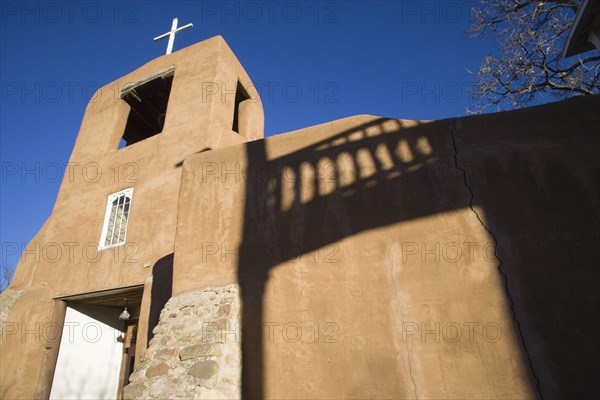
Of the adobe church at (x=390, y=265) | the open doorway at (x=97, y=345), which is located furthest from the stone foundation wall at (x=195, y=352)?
the open doorway at (x=97, y=345)

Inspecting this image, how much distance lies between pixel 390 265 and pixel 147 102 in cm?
1103

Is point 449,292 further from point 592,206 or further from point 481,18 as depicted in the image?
point 481,18

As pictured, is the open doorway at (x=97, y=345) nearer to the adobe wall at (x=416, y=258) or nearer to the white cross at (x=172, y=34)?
the adobe wall at (x=416, y=258)

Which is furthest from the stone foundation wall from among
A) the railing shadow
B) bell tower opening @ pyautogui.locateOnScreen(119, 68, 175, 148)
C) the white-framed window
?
bell tower opening @ pyautogui.locateOnScreen(119, 68, 175, 148)

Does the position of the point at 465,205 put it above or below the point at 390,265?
above

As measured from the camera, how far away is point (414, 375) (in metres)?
3.97

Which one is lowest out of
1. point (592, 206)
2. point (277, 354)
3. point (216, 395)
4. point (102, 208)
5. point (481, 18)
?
point (216, 395)

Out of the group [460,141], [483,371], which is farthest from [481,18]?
[483,371]

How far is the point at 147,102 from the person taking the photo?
12.8 metres

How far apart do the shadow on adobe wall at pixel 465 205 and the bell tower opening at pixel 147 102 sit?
7.41 m

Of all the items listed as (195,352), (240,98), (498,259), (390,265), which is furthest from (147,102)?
(498,259)

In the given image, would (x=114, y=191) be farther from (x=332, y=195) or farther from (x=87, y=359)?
(x=332, y=195)

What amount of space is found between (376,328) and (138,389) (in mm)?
2783

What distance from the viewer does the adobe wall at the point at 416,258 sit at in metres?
3.86
